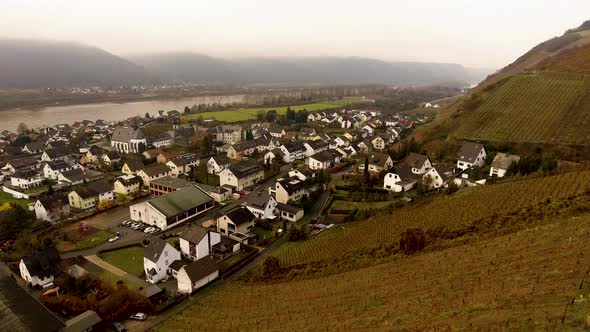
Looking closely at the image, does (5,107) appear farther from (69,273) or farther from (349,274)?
(349,274)

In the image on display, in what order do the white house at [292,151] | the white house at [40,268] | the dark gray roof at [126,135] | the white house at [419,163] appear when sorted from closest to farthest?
the white house at [40,268], the white house at [419,163], the white house at [292,151], the dark gray roof at [126,135]

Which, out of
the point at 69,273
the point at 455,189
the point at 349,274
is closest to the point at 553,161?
the point at 455,189

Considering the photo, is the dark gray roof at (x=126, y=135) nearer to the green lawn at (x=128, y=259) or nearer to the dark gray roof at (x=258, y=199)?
the dark gray roof at (x=258, y=199)

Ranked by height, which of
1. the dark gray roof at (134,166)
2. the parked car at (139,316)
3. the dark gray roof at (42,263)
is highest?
the dark gray roof at (134,166)

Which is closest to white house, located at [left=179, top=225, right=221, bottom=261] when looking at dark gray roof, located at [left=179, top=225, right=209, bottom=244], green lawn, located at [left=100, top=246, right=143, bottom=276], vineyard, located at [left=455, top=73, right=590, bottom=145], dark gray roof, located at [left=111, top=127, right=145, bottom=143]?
dark gray roof, located at [left=179, top=225, right=209, bottom=244]

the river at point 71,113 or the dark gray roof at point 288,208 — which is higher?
the river at point 71,113

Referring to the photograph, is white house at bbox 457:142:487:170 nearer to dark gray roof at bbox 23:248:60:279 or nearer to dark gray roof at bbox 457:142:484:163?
dark gray roof at bbox 457:142:484:163

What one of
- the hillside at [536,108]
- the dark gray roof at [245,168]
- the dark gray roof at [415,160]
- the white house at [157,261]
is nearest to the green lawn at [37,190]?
the dark gray roof at [245,168]
